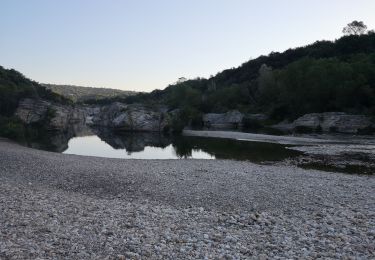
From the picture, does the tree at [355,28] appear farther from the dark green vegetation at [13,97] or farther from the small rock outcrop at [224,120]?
the dark green vegetation at [13,97]

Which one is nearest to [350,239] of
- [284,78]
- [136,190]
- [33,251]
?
[33,251]

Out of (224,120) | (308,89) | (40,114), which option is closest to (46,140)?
(40,114)

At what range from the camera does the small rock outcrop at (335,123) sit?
251 feet

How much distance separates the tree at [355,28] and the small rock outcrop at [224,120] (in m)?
75.3

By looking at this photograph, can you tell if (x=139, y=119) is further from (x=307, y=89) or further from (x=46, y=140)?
→ (x=307, y=89)

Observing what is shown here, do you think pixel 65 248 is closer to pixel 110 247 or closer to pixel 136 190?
pixel 110 247

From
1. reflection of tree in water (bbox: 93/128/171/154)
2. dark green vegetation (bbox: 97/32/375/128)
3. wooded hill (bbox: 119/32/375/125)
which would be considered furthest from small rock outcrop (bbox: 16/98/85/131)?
wooded hill (bbox: 119/32/375/125)

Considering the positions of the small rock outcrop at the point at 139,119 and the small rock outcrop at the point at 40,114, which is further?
the small rock outcrop at the point at 139,119

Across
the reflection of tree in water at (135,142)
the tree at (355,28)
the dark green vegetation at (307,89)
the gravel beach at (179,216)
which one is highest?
the tree at (355,28)

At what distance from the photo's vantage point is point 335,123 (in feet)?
268

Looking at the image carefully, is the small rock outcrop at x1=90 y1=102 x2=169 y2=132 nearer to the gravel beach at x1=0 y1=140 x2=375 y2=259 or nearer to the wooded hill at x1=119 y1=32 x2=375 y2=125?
the wooded hill at x1=119 y1=32 x2=375 y2=125

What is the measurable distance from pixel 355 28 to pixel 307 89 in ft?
259

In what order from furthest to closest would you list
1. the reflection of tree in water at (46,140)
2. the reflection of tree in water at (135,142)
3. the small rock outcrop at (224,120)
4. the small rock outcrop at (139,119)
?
the small rock outcrop at (224,120) → the small rock outcrop at (139,119) → the reflection of tree in water at (135,142) → the reflection of tree in water at (46,140)

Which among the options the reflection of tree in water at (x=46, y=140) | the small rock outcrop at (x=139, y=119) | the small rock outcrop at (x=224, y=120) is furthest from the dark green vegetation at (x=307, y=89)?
the reflection of tree in water at (x=46, y=140)
